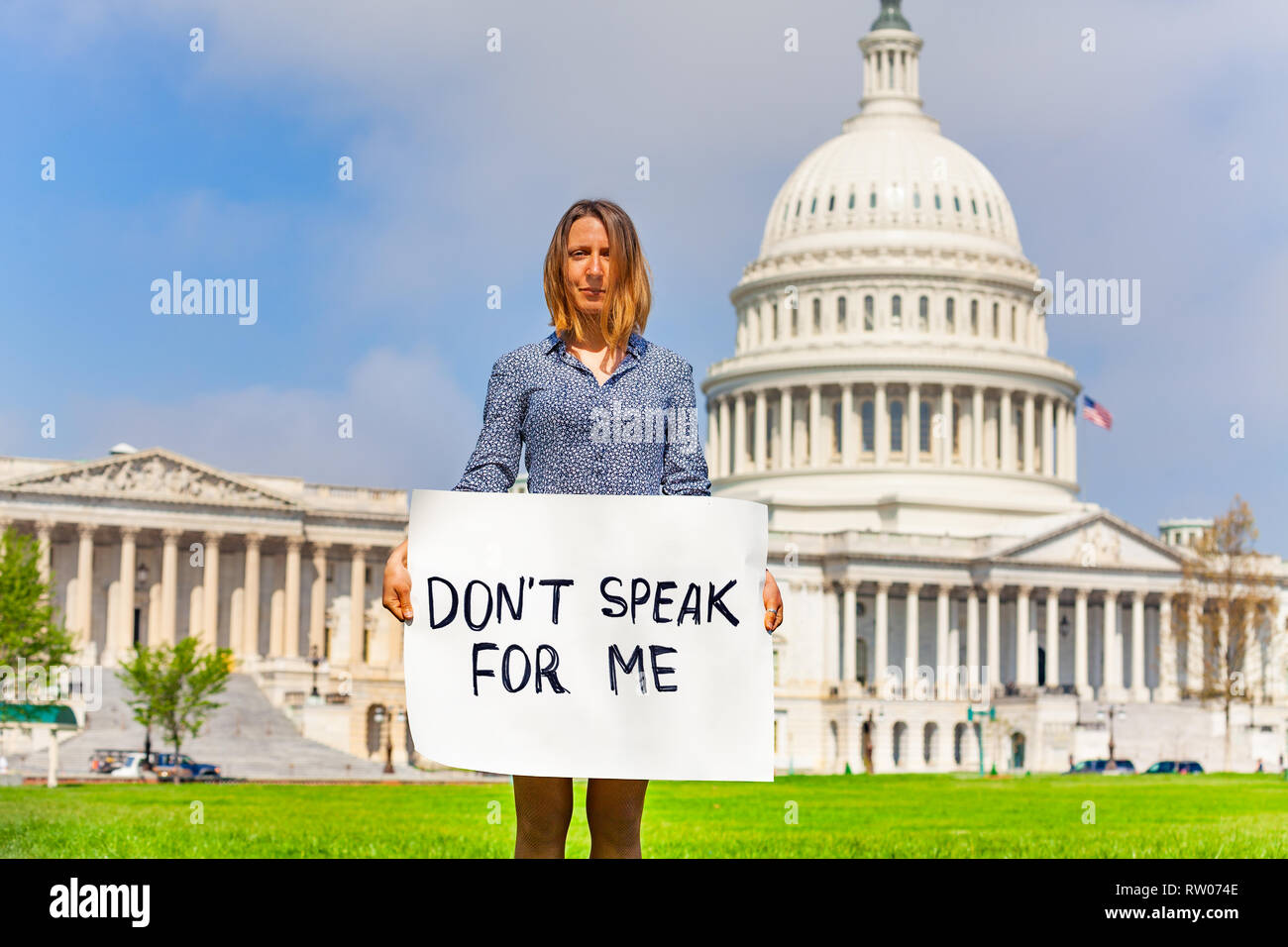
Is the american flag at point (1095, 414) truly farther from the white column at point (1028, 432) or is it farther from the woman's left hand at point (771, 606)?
the woman's left hand at point (771, 606)

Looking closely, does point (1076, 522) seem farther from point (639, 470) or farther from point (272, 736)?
point (639, 470)

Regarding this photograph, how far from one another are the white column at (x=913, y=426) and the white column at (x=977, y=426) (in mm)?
3661

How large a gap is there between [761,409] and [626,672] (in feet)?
450

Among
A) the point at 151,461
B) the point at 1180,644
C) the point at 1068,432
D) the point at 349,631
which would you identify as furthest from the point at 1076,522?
the point at 151,461

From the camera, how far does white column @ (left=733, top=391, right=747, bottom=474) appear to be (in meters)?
147

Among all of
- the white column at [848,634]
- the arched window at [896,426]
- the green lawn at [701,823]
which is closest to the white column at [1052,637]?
the white column at [848,634]

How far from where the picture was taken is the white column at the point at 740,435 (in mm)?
147375

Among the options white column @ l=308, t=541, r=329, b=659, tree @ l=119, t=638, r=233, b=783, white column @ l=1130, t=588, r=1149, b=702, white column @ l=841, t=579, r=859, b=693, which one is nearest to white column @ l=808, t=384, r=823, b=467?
white column @ l=841, t=579, r=859, b=693

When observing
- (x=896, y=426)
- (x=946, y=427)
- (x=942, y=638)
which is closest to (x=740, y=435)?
(x=896, y=426)

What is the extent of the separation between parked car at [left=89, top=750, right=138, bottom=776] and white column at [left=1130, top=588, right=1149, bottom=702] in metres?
70.3

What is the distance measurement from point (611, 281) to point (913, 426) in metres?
134

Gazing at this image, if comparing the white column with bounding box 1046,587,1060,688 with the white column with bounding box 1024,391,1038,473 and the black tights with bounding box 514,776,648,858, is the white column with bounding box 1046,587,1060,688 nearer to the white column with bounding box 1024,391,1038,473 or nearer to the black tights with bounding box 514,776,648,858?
the white column with bounding box 1024,391,1038,473

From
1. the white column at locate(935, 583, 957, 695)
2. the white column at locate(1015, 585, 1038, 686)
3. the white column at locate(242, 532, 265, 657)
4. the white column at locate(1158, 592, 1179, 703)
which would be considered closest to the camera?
the white column at locate(242, 532, 265, 657)

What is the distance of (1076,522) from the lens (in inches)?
5118
